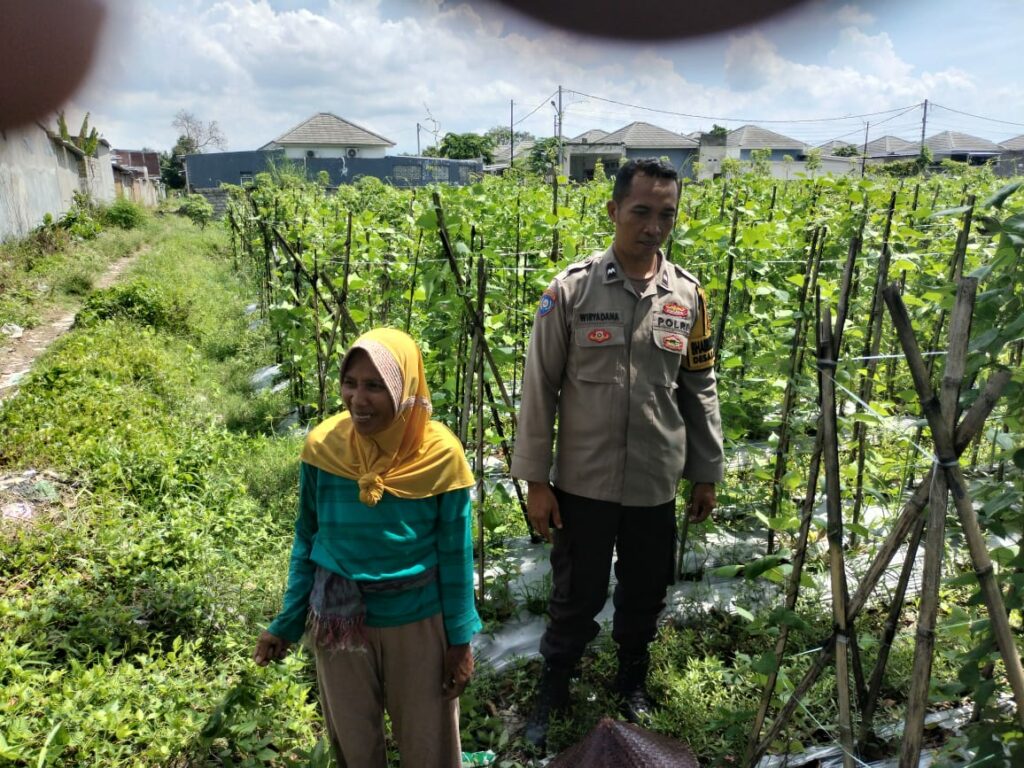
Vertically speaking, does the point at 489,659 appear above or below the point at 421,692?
below

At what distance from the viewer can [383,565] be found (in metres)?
1.79

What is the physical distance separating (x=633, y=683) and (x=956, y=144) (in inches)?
1759

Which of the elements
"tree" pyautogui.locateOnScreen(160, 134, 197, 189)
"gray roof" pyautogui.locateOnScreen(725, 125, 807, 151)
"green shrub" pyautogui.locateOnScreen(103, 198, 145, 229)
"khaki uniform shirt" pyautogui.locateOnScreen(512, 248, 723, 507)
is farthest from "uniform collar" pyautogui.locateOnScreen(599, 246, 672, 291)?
"tree" pyautogui.locateOnScreen(160, 134, 197, 189)

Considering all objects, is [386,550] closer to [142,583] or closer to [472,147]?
[142,583]

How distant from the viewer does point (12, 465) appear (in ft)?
13.6

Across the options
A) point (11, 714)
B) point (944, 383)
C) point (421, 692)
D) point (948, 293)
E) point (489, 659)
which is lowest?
point (489, 659)

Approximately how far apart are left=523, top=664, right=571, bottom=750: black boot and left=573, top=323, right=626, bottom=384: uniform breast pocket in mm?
994

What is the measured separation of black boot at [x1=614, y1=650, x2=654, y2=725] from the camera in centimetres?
248

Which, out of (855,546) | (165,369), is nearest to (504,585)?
(855,546)

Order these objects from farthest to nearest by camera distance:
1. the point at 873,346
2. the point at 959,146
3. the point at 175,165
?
the point at 175,165 → the point at 959,146 → the point at 873,346

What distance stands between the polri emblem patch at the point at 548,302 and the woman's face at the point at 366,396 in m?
0.67

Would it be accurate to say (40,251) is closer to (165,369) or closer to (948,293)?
(165,369)

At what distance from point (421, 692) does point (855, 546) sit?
8.07 ft

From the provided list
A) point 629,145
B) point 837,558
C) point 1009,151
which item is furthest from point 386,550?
point 1009,151
